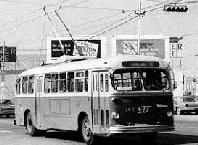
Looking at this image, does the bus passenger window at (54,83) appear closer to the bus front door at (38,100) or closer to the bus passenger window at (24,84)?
Answer: the bus front door at (38,100)

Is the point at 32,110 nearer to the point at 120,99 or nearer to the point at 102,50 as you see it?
the point at 120,99

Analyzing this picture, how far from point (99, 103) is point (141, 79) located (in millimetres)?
1474

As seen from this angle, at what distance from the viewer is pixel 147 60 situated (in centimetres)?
1666

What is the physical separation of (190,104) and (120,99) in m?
29.4

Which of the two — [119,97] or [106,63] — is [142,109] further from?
[106,63]

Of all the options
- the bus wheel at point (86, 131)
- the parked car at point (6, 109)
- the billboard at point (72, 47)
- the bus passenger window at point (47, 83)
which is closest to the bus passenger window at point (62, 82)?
the bus passenger window at point (47, 83)

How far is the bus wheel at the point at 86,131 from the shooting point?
17.0 meters

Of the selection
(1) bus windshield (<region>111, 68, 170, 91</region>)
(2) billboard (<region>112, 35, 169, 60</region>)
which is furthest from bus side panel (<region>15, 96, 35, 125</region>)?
(2) billboard (<region>112, 35, 169, 60</region>)

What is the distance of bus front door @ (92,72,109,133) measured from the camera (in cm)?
1616

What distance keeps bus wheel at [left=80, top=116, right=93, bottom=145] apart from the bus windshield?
1.88m

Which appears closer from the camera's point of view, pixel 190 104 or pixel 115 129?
pixel 115 129

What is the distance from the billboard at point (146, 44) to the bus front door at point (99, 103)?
61.9m

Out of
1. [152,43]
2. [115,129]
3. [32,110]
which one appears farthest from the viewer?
[152,43]

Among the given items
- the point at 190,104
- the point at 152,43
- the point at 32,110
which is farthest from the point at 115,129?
the point at 152,43
